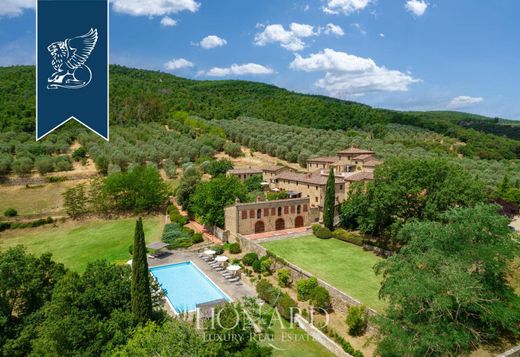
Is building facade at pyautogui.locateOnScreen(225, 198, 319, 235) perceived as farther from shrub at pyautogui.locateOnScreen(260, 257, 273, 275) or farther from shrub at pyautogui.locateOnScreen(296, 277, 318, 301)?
shrub at pyautogui.locateOnScreen(296, 277, 318, 301)

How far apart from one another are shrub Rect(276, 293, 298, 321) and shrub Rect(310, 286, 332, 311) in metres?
1.19

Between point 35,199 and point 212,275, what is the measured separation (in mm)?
37656

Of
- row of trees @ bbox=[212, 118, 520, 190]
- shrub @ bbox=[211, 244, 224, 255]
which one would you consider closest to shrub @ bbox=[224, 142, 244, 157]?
row of trees @ bbox=[212, 118, 520, 190]

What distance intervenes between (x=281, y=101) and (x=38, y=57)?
403 ft

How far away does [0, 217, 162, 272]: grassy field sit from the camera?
108 ft

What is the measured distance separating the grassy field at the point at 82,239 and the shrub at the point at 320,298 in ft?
59.9

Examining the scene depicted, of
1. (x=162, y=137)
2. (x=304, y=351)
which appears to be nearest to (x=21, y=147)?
(x=162, y=137)

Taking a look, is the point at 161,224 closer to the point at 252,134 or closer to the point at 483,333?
the point at 483,333

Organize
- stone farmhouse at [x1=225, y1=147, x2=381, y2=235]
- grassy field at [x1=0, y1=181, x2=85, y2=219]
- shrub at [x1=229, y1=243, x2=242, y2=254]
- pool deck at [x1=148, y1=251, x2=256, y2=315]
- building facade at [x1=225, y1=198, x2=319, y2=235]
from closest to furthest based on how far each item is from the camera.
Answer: pool deck at [x1=148, y1=251, x2=256, y2=315]
shrub at [x1=229, y1=243, x2=242, y2=254]
building facade at [x1=225, y1=198, x2=319, y2=235]
stone farmhouse at [x1=225, y1=147, x2=381, y2=235]
grassy field at [x1=0, y1=181, x2=85, y2=219]

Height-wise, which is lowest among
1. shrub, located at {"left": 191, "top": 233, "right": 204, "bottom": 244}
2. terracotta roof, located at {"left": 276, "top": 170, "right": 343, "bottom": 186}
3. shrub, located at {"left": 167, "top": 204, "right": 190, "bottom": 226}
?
shrub, located at {"left": 191, "top": 233, "right": 204, "bottom": 244}

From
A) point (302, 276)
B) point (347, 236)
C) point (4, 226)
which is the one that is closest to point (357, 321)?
point (302, 276)

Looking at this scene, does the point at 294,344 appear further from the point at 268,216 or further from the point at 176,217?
the point at 176,217

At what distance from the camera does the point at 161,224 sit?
4212cm

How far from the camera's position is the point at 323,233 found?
33.9 meters
